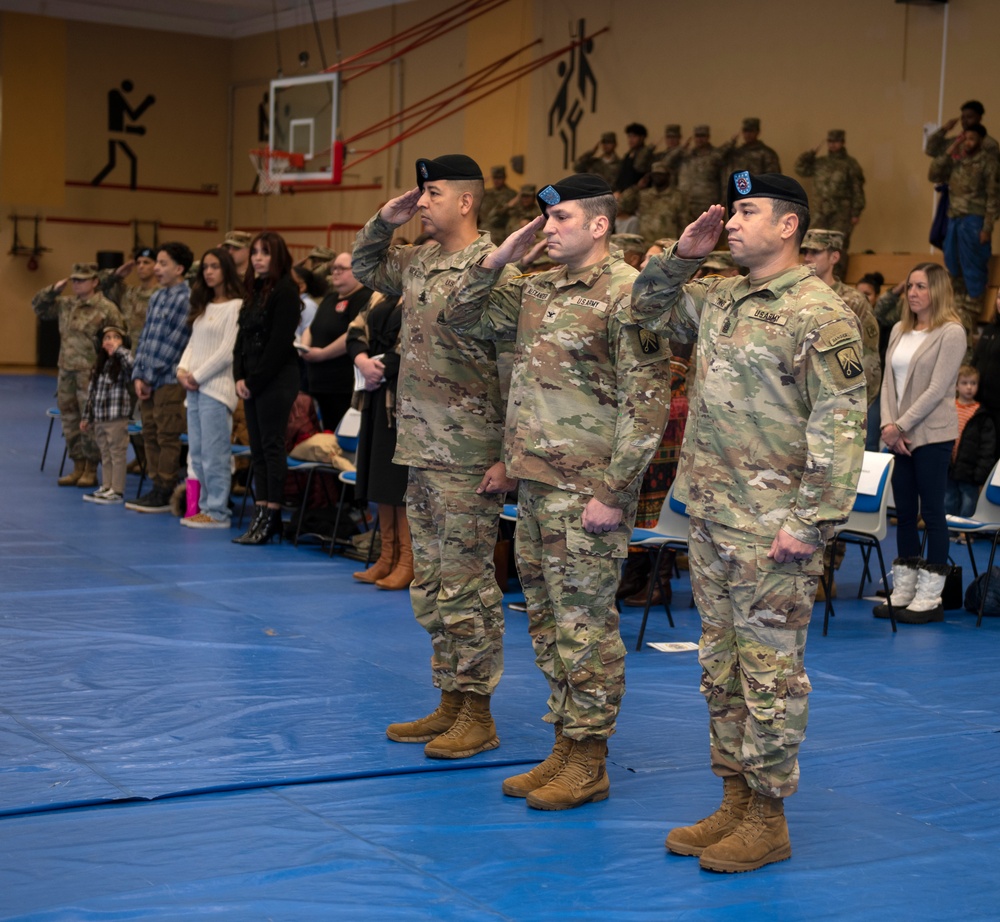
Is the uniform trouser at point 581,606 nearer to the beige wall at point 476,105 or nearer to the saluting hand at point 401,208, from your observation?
the saluting hand at point 401,208

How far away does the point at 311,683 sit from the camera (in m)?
5.14

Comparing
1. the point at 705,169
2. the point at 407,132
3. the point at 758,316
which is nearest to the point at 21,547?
the point at 758,316

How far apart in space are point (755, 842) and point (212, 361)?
18.8ft

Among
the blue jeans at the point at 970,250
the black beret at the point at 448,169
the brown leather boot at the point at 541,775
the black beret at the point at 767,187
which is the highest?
the blue jeans at the point at 970,250

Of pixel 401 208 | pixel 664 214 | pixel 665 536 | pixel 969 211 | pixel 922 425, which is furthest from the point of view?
pixel 664 214

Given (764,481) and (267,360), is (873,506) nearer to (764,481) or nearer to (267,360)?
(764,481)

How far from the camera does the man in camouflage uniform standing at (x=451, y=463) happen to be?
4293 millimetres

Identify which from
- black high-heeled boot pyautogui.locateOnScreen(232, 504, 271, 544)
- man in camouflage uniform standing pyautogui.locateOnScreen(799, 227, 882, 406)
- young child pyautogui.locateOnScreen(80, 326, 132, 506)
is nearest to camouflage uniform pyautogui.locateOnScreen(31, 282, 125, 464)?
young child pyautogui.locateOnScreen(80, 326, 132, 506)

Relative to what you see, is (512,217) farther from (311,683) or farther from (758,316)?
(758,316)

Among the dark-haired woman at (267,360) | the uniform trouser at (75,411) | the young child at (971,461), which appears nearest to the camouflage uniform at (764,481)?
the dark-haired woman at (267,360)

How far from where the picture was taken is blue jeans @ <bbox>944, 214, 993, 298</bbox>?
42.2ft

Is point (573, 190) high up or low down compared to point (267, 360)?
up

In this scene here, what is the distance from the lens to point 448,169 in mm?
4281

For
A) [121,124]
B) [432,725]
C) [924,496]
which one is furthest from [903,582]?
[121,124]
